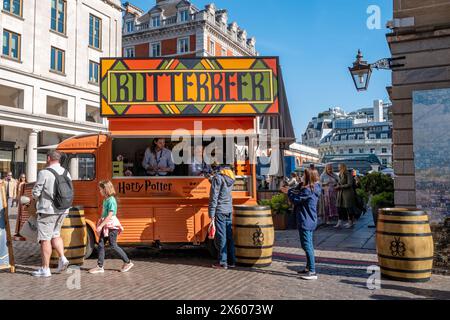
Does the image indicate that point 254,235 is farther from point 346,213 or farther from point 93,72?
point 93,72

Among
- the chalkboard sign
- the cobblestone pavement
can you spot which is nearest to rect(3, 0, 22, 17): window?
the cobblestone pavement

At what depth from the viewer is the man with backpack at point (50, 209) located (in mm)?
6492

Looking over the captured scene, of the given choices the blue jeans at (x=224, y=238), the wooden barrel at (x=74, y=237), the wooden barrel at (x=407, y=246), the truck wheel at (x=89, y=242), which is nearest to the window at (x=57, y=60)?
the truck wheel at (x=89, y=242)

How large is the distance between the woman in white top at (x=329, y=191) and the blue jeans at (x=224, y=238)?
6.19 meters

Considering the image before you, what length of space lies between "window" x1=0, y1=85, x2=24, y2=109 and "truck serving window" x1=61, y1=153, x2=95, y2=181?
20.1 metres

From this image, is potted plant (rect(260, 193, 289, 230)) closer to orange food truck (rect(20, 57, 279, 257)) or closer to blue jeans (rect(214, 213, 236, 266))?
orange food truck (rect(20, 57, 279, 257))

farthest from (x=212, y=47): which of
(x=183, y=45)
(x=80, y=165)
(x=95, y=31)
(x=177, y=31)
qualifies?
(x=80, y=165)

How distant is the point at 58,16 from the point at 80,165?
24.2m

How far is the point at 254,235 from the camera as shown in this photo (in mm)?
6949

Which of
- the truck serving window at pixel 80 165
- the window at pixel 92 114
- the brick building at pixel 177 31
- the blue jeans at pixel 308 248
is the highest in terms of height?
the brick building at pixel 177 31

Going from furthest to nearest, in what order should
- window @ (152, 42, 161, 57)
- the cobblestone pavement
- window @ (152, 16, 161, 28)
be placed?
1. window @ (152, 16, 161, 28)
2. window @ (152, 42, 161, 57)
3. the cobblestone pavement

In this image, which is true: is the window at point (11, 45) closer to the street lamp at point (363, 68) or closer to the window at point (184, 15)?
the street lamp at point (363, 68)

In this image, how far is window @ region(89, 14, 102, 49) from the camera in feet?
103
